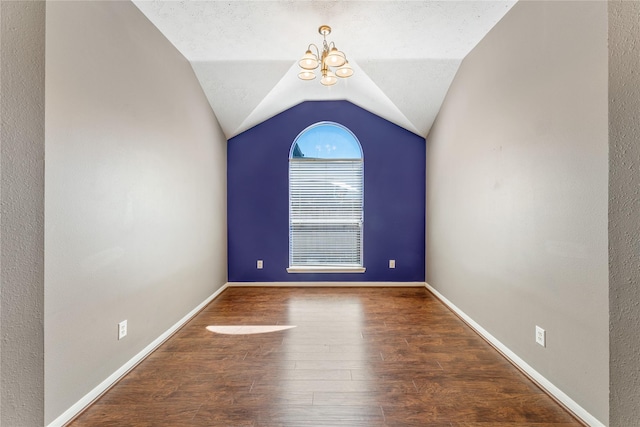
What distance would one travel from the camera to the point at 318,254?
4.42 metres

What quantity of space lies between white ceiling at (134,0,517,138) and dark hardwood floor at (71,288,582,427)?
2526 millimetres

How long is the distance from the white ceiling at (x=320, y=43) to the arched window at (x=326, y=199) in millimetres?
667

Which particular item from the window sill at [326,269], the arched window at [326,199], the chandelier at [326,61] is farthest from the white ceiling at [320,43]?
the window sill at [326,269]

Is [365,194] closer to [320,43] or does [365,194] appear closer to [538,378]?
[320,43]

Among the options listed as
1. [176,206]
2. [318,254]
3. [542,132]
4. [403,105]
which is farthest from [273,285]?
[542,132]

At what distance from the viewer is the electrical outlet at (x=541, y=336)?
186 cm

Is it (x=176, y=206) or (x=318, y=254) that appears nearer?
(x=176, y=206)


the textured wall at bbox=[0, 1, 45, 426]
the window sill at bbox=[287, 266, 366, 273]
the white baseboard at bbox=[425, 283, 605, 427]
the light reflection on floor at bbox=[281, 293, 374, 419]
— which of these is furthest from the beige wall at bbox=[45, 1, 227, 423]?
the white baseboard at bbox=[425, 283, 605, 427]

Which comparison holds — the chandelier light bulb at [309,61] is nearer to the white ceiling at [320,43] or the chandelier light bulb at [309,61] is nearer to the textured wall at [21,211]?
the white ceiling at [320,43]

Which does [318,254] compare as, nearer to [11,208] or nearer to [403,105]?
[403,105]

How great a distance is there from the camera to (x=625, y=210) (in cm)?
78

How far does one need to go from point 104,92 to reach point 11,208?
1468 millimetres

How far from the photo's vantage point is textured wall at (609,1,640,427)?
0.76 meters

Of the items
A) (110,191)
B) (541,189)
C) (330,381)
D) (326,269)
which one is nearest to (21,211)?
(110,191)
